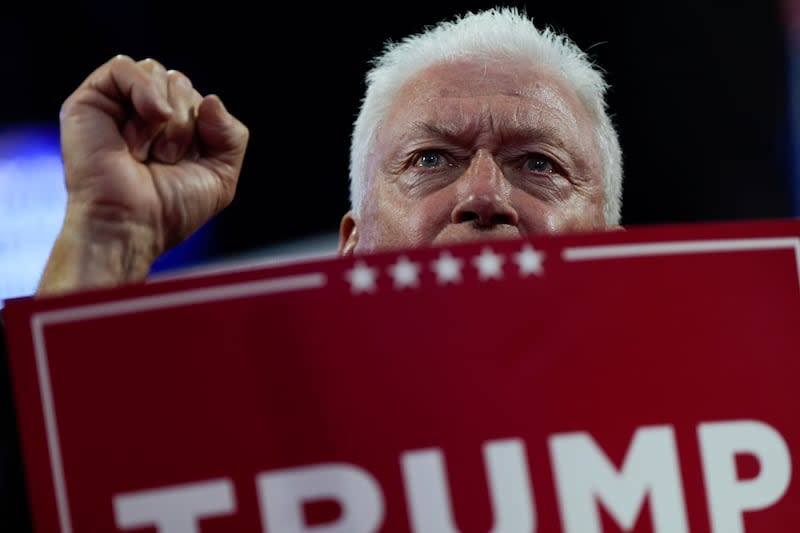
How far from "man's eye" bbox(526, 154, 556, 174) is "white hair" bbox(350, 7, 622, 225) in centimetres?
15

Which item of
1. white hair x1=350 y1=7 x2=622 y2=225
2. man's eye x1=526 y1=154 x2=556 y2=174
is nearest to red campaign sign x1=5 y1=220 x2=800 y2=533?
man's eye x1=526 y1=154 x2=556 y2=174

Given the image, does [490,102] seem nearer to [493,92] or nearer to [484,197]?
[493,92]

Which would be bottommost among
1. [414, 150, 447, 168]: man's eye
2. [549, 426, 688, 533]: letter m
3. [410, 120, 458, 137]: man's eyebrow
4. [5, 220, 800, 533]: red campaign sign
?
[549, 426, 688, 533]: letter m

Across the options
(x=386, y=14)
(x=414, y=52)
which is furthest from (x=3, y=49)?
(x=414, y=52)

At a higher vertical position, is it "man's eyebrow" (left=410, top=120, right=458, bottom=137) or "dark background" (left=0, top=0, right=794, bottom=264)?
"dark background" (left=0, top=0, right=794, bottom=264)

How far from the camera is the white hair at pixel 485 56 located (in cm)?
196

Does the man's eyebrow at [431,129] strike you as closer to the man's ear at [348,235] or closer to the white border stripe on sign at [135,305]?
the man's ear at [348,235]

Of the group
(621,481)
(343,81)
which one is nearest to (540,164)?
(621,481)

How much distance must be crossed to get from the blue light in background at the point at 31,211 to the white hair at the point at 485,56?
2.62 metres

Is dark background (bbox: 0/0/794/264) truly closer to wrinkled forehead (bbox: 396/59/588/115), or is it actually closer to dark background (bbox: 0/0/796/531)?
dark background (bbox: 0/0/796/531)

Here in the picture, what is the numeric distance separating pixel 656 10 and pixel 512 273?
3927 millimetres

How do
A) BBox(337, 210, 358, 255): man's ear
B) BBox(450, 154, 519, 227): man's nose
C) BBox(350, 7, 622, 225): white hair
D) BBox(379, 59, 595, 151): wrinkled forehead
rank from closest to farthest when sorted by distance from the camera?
BBox(450, 154, 519, 227): man's nose < BBox(379, 59, 595, 151): wrinkled forehead < BBox(350, 7, 622, 225): white hair < BBox(337, 210, 358, 255): man's ear

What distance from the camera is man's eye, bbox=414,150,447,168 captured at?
1832 millimetres

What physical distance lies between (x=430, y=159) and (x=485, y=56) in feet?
0.75
